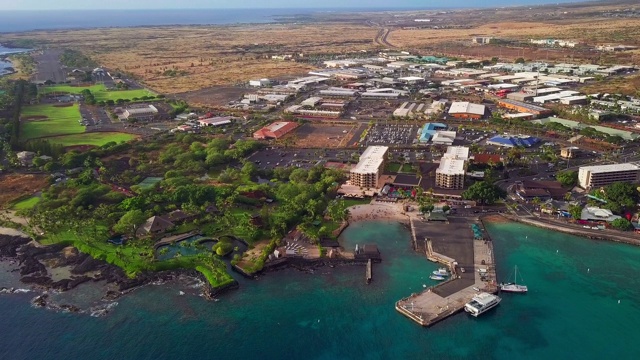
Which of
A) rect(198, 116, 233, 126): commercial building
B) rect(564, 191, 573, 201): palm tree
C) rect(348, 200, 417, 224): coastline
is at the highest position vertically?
rect(198, 116, 233, 126): commercial building

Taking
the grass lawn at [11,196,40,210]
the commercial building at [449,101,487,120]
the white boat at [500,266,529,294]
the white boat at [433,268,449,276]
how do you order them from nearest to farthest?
1. the white boat at [500,266,529,294]
2. the white boat at [433,268,449,276]
3. the grass lawn at [11,196,40,210]
4. the commercial building at [449,101,487,120]

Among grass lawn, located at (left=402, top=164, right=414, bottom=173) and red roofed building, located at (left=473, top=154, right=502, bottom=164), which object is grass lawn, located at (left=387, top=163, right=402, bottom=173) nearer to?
grass lawn, located at (left=402, top=164, right=414, bottom=173)

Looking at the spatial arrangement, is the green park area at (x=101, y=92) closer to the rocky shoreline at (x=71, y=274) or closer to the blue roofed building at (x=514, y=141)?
the rocky shoreline at (x=71, y=274)

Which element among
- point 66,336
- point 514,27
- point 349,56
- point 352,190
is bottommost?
point 66,336

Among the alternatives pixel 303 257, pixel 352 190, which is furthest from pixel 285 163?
pixel 303 257

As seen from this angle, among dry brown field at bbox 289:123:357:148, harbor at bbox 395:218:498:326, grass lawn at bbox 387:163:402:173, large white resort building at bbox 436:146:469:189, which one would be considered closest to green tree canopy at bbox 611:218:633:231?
harbor at bbox 395:218:498:326

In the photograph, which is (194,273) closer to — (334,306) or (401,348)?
(334,306)

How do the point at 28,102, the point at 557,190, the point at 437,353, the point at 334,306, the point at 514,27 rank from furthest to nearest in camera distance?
the point at 514,27
the point at 28,102
the point at 557,190
the point at 334,306
the point at 437,353
